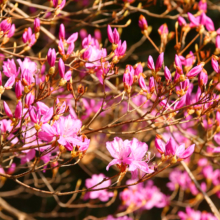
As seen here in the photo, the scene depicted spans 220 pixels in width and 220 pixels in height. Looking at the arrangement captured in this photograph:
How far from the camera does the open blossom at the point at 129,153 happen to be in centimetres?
101

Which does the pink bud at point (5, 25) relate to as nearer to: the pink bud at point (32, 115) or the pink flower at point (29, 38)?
the pink flower at point (29, 38)

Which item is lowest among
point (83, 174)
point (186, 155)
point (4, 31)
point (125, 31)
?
point (83, 174)

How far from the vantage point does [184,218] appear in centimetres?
254

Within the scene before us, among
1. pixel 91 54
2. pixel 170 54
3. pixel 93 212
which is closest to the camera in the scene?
pixel 91 54

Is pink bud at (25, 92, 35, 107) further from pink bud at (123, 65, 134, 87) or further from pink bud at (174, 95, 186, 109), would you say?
pink bud at (174, 95, 186, 109)

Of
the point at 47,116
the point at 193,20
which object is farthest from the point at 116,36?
the point at 193,20

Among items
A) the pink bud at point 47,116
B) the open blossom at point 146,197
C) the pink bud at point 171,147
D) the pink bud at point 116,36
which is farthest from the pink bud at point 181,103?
the open blossom at point 146,197

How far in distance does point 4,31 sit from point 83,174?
340 cm

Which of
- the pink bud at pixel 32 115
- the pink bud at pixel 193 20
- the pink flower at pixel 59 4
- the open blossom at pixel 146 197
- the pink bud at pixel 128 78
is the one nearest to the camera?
the pink bud at pixel 32 115

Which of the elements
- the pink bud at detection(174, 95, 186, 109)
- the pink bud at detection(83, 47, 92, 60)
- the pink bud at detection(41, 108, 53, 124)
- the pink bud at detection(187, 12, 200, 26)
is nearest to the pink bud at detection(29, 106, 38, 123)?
the pink bud at detection(41, 108, 53, 124)

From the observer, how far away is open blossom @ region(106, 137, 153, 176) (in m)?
1.01

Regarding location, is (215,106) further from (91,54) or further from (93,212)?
(93,212)

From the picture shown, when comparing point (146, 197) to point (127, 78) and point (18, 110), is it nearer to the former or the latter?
point (127, 78)

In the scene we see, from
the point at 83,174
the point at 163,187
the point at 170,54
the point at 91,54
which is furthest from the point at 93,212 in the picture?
the point at 91,54
